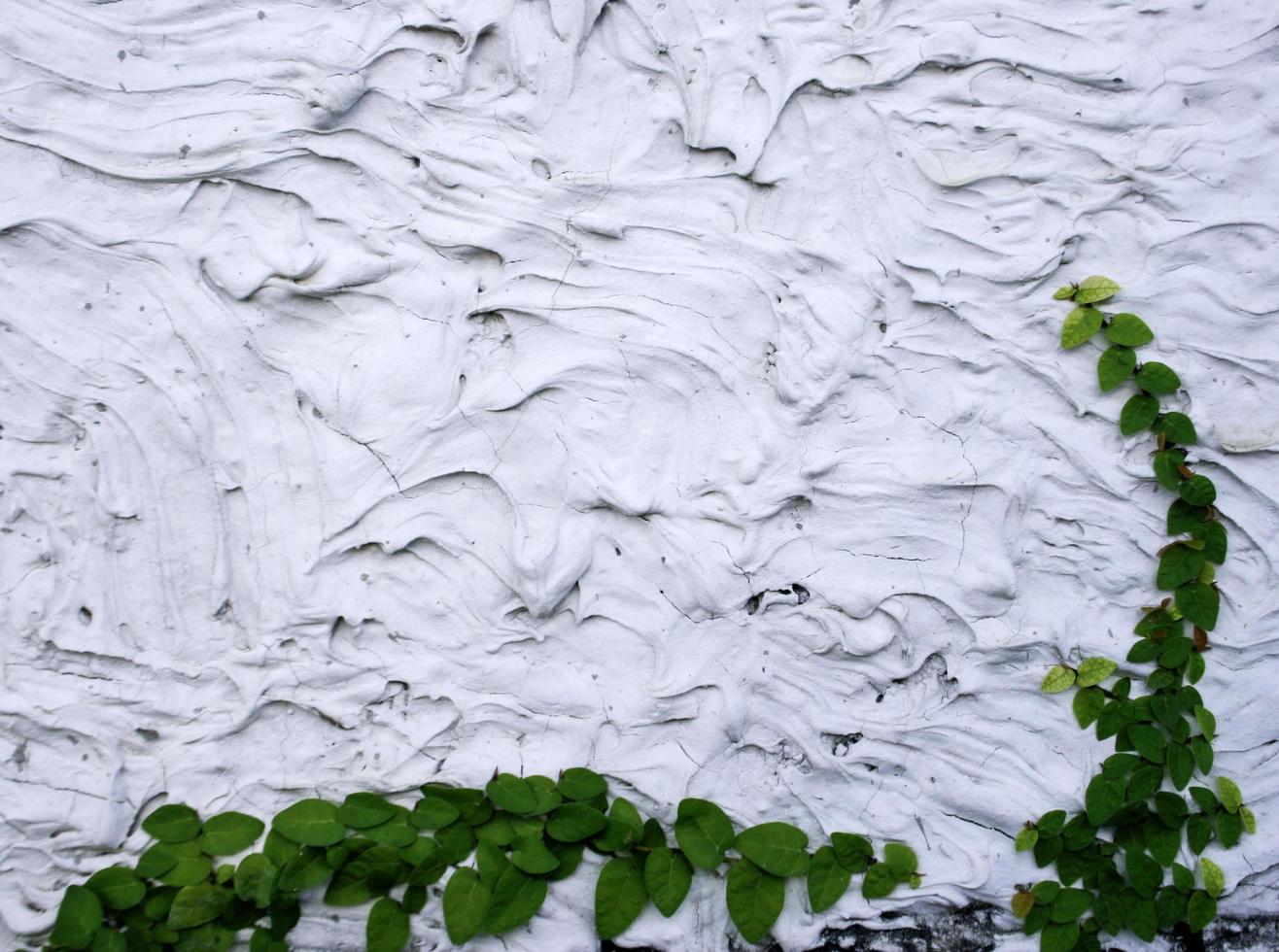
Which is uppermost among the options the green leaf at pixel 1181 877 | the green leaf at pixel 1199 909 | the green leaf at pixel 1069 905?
the green leaf at pixel 1181 877

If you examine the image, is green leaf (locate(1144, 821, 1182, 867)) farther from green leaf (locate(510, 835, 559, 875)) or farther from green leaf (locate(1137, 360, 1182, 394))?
green leaf (locate(510, 835, 559, 875))

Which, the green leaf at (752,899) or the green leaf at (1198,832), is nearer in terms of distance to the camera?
the green leaf at (752,899)

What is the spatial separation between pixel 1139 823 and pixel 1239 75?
135 centimetres

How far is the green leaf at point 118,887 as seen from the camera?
1503 mm

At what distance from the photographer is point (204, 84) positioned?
59.1 inches

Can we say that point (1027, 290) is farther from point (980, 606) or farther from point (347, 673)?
point (347, 673)

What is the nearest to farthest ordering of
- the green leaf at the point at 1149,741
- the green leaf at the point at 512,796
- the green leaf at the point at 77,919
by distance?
the green leaf at the point at 77,919, the green leaf at the point at 512,796, the green leaf at the point at 1149,741

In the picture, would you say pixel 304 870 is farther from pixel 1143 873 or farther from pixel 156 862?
pixel 1143 873

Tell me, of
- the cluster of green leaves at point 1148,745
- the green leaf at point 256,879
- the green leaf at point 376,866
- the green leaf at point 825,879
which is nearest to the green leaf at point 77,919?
the green leaf at point 256,879

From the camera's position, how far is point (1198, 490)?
1.64 metres

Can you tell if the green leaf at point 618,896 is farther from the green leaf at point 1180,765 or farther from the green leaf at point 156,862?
Result: the green leaf at point 1180,765

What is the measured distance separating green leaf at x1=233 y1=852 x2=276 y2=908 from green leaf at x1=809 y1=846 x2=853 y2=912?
921 millimetres

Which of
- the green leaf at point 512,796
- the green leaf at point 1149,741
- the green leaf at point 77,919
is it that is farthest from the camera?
the green leaf at point 1149,741

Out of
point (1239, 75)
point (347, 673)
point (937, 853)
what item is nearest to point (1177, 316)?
point (1239, 75)
